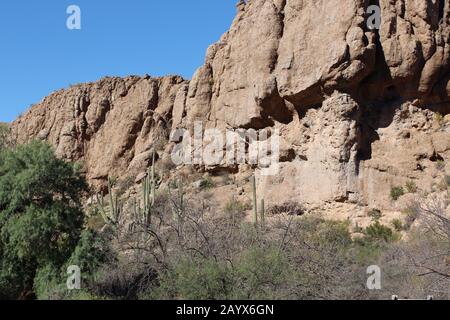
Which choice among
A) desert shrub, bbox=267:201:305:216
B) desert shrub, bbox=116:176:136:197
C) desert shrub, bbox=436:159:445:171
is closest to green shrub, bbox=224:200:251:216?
desert shrub, bbox=267:201:305:216

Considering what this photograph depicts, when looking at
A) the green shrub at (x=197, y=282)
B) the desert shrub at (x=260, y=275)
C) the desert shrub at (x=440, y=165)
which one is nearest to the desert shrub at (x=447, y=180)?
the desert shrub at (x=440, y=165)

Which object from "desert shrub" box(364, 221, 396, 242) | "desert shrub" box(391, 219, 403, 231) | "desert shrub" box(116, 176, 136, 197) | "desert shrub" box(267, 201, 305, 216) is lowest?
"desert shrub" box(364, 221, 396, 242)

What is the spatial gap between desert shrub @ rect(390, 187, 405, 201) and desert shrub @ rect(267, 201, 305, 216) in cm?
344

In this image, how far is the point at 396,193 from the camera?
22.6 metres

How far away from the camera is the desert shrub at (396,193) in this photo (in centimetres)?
2252

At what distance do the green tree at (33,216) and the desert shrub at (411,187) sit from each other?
12.4 m

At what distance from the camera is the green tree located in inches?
548

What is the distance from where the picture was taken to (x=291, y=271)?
12.7m

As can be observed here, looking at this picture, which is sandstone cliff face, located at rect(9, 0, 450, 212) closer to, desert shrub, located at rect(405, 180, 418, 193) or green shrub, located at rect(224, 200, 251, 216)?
desert shrub, located at rect(405, 180, 418, 193)

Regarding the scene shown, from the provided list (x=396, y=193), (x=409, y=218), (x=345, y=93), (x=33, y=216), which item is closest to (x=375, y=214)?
(x=396, y=193)

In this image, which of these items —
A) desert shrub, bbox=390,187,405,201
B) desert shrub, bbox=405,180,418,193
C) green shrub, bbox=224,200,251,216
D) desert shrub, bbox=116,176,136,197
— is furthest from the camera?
desert shrub, bbox=116,176,136,197

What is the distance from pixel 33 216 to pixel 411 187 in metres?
14.0

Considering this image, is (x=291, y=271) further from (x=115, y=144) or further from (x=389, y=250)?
(x=115, y=144)
